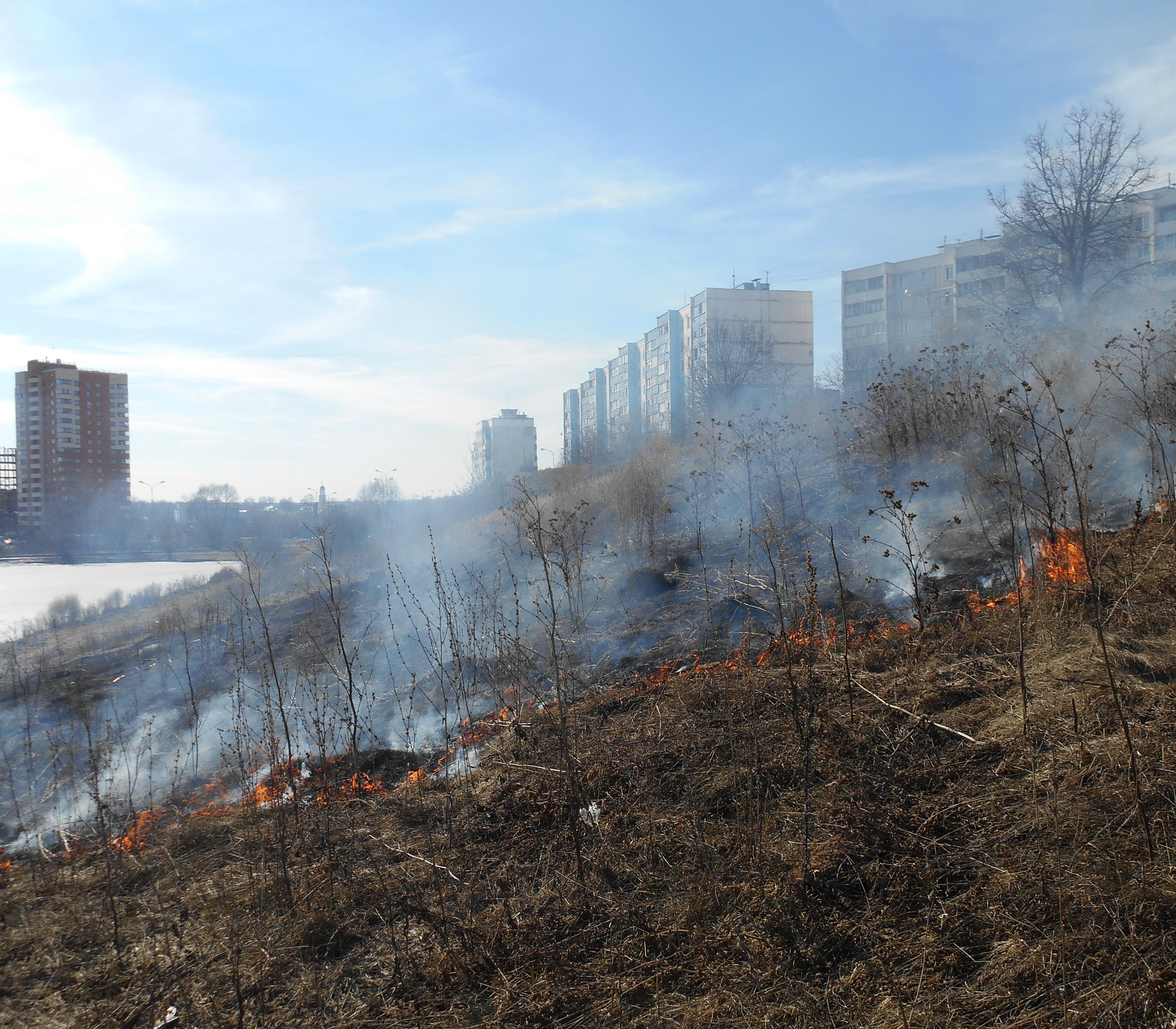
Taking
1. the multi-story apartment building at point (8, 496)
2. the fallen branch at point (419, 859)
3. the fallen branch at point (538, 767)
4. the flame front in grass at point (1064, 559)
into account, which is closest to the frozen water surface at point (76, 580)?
the multi-story apartment building at point (8, 496)

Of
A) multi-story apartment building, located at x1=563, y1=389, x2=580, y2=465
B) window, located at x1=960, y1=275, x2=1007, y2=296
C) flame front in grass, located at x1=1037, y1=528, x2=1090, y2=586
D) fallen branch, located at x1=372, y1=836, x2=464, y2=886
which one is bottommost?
fallen branch, located at x1=372, y1=836, x2=464, y2=886

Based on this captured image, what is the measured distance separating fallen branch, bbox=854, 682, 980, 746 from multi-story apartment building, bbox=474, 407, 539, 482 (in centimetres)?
1306

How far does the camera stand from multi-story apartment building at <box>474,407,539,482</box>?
28.3 metres

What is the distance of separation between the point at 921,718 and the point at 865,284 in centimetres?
5178

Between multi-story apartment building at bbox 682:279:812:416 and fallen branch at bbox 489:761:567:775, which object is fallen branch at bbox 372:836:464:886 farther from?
multi-story apartment building at bbox 682:279:812:416

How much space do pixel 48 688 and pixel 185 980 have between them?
9.17 m

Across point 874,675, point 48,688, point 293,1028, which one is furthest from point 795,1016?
point 48,688

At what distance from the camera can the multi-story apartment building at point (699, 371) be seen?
889 inches

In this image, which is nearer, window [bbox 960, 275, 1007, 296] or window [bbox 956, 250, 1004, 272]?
→ window [bbox 960, 275, 1007, 296]

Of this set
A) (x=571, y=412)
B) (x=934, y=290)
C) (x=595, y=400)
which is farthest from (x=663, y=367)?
(x=571, y=412)

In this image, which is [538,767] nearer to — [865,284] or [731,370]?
[731,370]

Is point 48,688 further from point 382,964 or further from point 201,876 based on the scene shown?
point 382,964

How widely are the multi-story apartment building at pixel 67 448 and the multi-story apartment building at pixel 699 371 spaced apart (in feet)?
56.5

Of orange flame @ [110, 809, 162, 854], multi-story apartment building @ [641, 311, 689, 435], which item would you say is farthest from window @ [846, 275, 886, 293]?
orange flame @ [110, 809, 162, 854]
